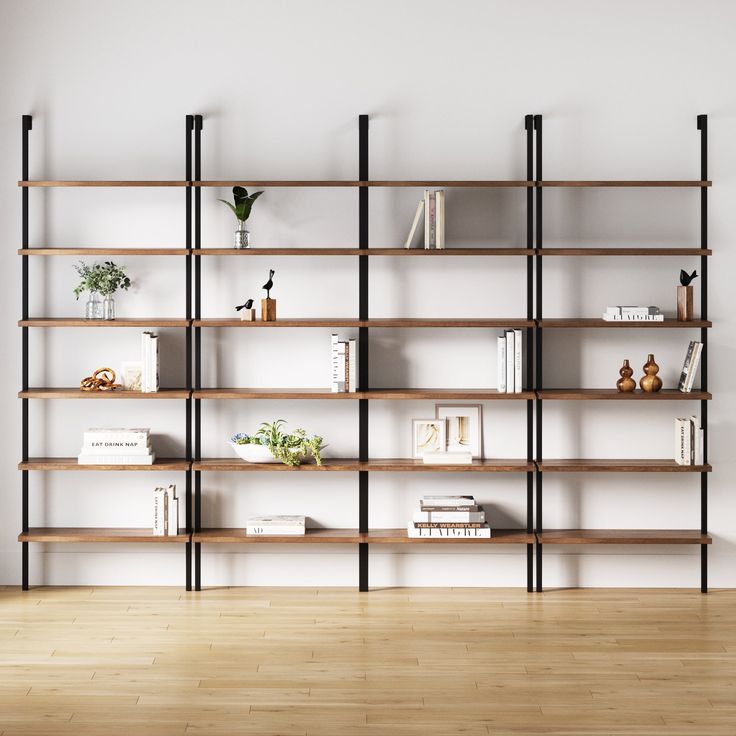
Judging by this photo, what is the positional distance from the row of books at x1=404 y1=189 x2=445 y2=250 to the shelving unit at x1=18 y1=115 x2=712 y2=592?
0.06m

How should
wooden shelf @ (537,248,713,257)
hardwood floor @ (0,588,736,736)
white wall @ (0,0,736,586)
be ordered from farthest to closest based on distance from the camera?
white wall @ (0,0,736,586)
wooden shelf @ (537,248,713,257)
hardwood floor @ (0,588,736,736)

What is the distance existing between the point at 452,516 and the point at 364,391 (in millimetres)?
736

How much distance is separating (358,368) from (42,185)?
5.74ft

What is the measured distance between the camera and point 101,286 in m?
4.82

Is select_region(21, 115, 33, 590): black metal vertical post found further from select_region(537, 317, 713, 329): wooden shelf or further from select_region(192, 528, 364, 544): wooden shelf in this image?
select_region(537, 317, 713, 329): wooden shelf

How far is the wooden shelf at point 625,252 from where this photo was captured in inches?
186

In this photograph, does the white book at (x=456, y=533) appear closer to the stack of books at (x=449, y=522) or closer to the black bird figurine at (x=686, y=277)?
the stack of books at (x=449, y=522)

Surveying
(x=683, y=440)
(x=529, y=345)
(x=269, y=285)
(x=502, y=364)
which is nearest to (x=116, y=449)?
(x=269, y=285)

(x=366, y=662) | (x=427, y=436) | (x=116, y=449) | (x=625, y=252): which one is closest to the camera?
(x=366, y=662)

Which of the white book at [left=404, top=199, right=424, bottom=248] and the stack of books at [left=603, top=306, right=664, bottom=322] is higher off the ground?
the white book at [left=404, top=199, right=424, bottom=248]

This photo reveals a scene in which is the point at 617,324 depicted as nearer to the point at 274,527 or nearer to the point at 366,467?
the point at 366,467

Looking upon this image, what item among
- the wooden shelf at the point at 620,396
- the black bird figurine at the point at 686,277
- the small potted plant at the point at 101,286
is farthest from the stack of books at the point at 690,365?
the small potted plant at the point at 101,286

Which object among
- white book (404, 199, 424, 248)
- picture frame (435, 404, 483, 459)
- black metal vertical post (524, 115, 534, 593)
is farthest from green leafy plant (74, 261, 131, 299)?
black metal vertical post (524, 115, 534, 593)

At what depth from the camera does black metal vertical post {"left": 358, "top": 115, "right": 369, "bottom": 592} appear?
15.9 feet
